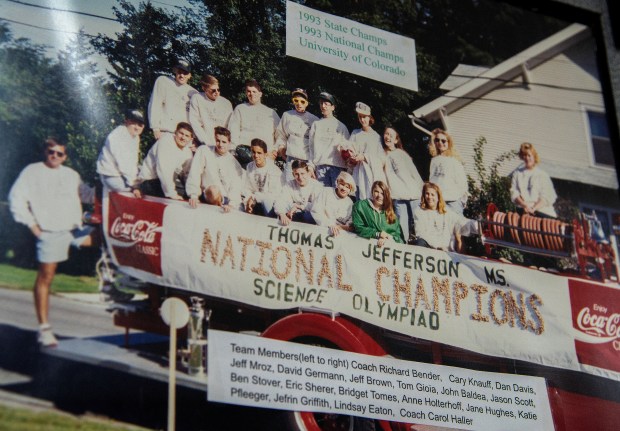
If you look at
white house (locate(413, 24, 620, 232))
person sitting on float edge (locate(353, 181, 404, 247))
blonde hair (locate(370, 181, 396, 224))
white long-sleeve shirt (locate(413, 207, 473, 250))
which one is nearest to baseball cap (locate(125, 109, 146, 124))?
person sitting on float edge (locate(353, 181, 404, 247))

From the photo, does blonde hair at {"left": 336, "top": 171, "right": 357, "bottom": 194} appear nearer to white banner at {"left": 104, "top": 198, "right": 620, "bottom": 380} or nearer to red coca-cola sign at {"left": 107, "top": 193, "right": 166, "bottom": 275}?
white banner at {"left": 104, "top": 198, "right": 620, "bottom": 380}

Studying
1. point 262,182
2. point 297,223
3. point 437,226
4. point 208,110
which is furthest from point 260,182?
point 437,226

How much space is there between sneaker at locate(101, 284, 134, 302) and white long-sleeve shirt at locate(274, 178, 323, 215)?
1162mm

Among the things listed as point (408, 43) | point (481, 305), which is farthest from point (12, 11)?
point (481, 305)

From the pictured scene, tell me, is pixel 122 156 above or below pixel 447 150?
below

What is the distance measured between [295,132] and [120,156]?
1.29 m

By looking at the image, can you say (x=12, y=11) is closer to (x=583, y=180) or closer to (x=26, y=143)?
(x=26, y=143)

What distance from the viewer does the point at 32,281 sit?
420 cm

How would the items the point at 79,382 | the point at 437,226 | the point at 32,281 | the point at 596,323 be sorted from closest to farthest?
1. the point at 79,382
2. the point at 32,281
3. the point at 437,226
4. the point at 596,323

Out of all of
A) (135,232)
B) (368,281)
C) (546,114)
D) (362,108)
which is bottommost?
(368,281)

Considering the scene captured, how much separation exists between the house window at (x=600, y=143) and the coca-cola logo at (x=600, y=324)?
1.44 meters

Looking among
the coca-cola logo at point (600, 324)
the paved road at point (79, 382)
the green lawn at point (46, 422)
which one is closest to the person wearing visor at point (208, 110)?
the paved road at point (79, 382)

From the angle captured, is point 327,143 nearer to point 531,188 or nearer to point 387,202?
point 387,202

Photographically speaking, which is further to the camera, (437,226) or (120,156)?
(437,226)
